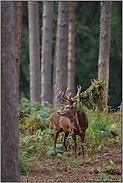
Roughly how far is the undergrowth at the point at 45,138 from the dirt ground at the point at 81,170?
14 cm

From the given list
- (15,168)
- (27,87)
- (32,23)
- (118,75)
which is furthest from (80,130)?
(118,75)

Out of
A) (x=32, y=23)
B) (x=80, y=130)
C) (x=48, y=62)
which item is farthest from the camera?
(x=48, y=62)

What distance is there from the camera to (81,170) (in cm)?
605

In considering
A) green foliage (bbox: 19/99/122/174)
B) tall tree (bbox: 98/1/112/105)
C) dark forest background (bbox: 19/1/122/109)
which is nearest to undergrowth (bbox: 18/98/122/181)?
green foliage (bbox: 19/99/122/174)

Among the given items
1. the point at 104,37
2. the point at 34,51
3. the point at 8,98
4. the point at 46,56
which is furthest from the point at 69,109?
the point at 46,56

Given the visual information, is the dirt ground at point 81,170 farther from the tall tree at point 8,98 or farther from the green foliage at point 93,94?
the green foliage at point 93,94

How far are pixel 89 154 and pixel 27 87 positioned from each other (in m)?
16.0

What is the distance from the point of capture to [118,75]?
23.7 m

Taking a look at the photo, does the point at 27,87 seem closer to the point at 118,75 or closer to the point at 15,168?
the point at 118,75

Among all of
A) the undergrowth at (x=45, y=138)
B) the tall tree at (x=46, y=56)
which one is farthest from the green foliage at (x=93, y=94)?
the tall tree at (x=46, y=56)

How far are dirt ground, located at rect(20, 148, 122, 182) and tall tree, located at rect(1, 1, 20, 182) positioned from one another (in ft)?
4.36

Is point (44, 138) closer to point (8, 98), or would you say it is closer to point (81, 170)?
point (81, 170)

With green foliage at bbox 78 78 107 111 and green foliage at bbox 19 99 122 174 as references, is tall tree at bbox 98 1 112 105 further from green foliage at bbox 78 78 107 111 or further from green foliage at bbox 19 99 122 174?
green foliage at bbox 78 78 107 111

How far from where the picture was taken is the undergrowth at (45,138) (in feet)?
21.5
